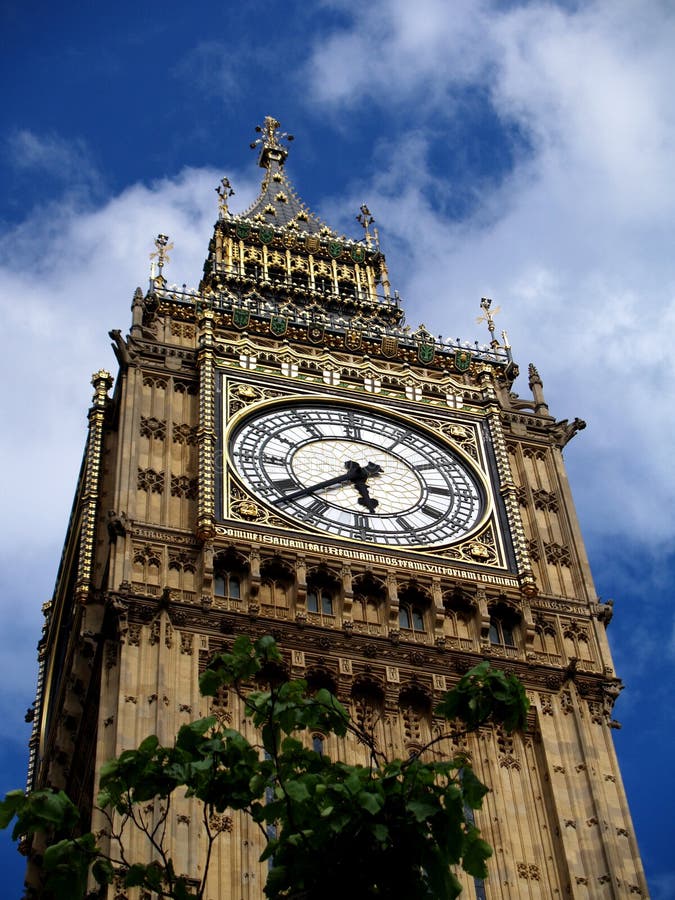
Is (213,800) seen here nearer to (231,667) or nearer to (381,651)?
(231,667)

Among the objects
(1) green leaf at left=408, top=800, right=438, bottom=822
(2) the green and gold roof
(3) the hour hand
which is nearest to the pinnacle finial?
(2) the green and gold roof

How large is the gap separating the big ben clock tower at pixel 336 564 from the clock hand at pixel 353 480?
0.09m

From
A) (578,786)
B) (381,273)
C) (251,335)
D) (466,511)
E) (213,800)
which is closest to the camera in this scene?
(213,800)

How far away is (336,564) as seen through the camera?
31391 millimetres

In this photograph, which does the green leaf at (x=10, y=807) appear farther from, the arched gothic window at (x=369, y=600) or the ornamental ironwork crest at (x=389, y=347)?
the ornamental ironwork crest at (x=389, y=347)

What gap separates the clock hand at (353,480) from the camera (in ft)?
109

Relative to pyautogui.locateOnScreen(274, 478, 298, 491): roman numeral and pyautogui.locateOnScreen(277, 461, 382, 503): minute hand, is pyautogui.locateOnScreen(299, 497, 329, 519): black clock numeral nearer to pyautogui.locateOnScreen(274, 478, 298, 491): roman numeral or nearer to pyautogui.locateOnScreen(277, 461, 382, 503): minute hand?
pyautogui.locateOnScreen(277, 461, 382, 503): minute hand

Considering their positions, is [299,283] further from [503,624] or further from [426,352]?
[503,624]

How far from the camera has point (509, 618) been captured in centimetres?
3192

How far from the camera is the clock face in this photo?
32938 mm

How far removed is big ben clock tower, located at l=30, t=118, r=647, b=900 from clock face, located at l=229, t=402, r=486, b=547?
53 mm

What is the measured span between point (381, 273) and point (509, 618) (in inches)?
652

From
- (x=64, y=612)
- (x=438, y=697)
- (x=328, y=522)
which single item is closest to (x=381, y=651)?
(x=438, y=697)

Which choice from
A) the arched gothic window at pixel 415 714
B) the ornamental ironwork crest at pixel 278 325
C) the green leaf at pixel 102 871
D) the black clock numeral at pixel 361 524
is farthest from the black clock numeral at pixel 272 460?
the green leaf at pixel 102 871
